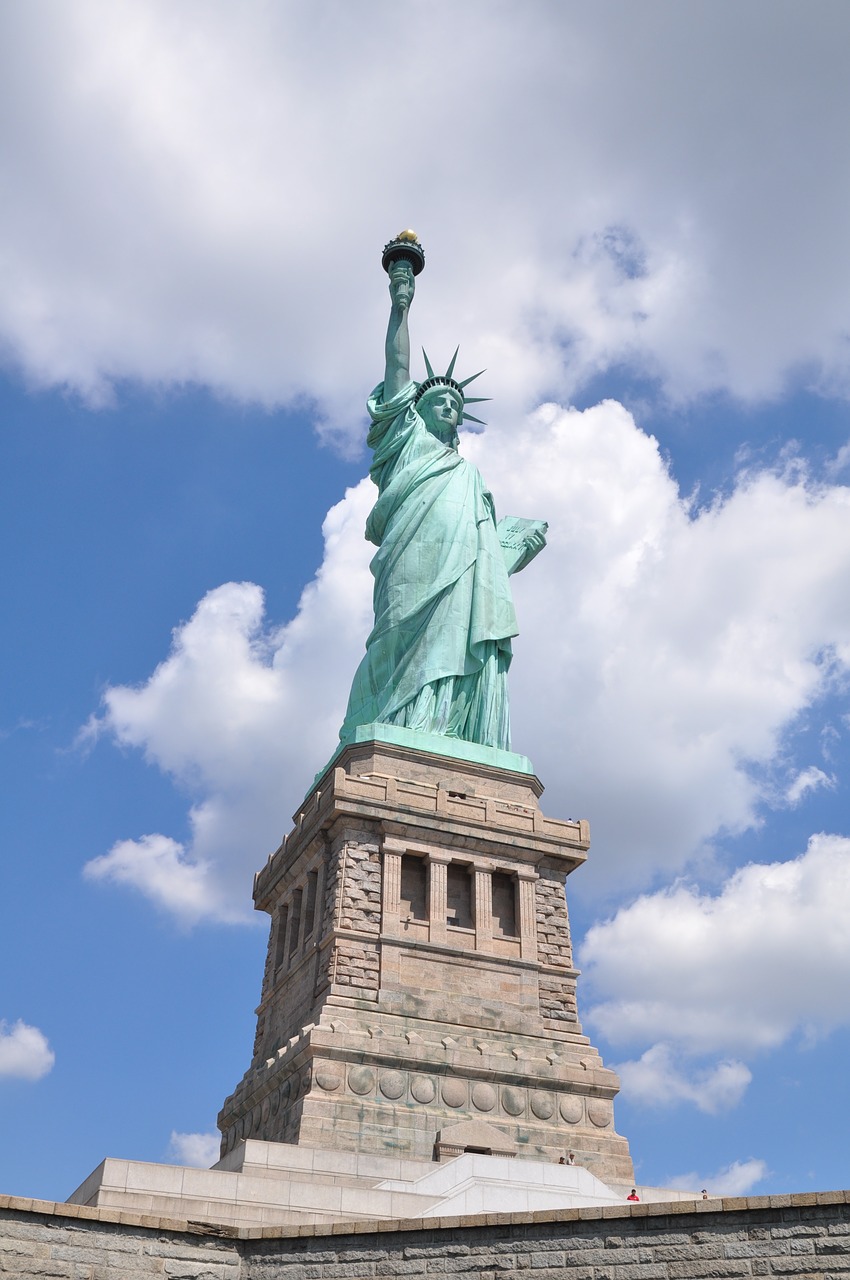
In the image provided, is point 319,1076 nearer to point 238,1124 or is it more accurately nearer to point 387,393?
point 238,1124

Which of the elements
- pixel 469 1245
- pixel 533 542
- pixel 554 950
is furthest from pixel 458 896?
pixel 469 1245

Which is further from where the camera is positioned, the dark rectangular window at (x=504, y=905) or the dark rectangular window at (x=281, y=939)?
the dark rectangular window at (x=281, y=939)

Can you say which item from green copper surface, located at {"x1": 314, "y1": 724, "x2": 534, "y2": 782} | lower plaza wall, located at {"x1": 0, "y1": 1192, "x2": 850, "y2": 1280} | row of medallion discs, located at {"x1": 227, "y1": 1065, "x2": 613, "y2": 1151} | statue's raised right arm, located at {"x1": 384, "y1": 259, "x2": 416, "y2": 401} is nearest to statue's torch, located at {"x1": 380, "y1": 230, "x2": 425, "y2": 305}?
statue's raised right arm, located at {"x1": 384, "y1": 259, "x2": 416, "y2": 401}

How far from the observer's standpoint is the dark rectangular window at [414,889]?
86.7 ft

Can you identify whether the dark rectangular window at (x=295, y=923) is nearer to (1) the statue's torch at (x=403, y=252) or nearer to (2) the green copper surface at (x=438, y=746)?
(2) the green copper surface at (x=438, y=746)

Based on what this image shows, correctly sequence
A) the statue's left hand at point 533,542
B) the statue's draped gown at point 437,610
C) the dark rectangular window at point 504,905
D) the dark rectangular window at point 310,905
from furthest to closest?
the statue's left hand at point 533,542
the statue's draped gown at point 437,610
the dark rectangular window at point 310,905
the dark rectangular window at point 504,905

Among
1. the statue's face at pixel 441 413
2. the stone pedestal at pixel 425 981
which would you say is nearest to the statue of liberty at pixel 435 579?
the statue's face at pixel 441 413

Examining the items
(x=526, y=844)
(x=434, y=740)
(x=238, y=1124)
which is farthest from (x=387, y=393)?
(x=238, y=1124)

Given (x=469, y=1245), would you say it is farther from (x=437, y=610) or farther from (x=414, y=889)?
(x=437, y=610)

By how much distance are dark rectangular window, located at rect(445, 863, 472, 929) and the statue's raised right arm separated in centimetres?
1379

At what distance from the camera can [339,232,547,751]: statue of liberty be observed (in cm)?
3045

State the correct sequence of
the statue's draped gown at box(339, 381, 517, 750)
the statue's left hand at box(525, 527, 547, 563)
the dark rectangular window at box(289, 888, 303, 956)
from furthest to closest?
the statue's left hand at box(525, 527, 547, 563)
the statue's draped gown at box(339, 381, 517, 750)
the dark rectangular window at box(289, 888, 303, 956)

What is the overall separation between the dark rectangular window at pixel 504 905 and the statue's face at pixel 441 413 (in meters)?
12.6

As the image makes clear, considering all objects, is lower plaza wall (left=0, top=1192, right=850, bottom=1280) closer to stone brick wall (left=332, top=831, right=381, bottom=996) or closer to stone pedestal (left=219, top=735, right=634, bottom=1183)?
stone pedestal (left=219, top=735, right=634, bottom=1183)
